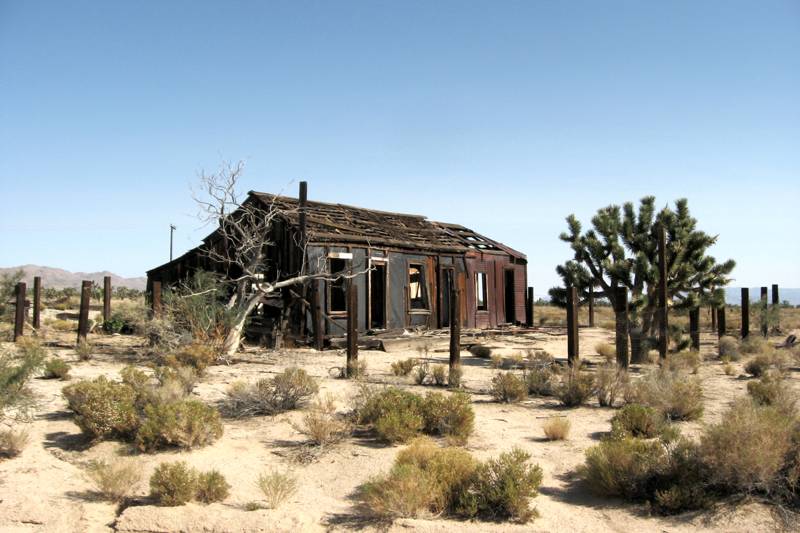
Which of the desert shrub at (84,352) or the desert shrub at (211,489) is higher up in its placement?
the desert shrub at (84,352)

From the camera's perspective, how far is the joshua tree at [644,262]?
13.6 meters

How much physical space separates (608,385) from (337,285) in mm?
10483

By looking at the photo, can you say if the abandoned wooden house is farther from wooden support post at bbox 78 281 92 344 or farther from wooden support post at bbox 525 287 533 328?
wooden support post at bbox 78 281 92 344

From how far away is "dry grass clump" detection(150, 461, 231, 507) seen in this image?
5715 millimetres

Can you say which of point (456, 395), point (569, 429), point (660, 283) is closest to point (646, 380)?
point (569, 429)

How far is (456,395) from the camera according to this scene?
7.92 m

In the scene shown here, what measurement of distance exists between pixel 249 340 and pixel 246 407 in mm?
9574

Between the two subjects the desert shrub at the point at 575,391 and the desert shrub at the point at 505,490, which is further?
the desert shrub at the point at 575,391

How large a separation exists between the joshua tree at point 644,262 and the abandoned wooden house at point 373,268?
3628 mm

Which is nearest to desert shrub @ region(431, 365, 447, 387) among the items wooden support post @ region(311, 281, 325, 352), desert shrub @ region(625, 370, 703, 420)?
desert shrub @ region(625, 370, 703, 420)

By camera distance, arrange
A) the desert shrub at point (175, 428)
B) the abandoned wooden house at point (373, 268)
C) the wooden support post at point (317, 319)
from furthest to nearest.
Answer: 1. the abandoned wooden house at point (373, 268)
2. the wooden support post at point (317, 319)
3. the desert shrub at point (175, 428)

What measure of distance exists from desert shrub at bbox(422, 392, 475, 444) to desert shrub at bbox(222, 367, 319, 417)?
203 centimetres

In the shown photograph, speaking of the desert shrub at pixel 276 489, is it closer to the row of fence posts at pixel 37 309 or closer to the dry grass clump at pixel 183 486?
the dry grass clump at pixel 183 486

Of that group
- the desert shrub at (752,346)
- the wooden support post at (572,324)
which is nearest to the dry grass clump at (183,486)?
the wooden support post at (572,324)
